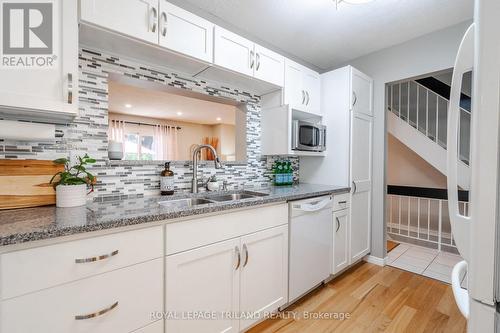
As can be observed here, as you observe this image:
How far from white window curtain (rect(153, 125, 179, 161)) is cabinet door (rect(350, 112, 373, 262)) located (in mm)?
5237

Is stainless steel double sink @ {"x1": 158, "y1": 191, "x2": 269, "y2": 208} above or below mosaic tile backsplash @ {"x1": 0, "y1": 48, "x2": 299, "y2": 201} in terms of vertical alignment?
below

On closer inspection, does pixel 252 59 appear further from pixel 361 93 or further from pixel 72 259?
pixel 72 259

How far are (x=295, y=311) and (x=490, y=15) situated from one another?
192cm

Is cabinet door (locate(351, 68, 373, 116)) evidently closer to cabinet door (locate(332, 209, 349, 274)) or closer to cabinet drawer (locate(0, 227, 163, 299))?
cabinet door (locate(332, 209, 349, 274))

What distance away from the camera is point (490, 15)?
0.50 m

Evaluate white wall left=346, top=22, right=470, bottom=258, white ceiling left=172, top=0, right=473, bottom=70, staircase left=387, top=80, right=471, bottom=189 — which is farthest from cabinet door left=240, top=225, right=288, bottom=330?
staircase left=387, top=80, right=471, bottom=189

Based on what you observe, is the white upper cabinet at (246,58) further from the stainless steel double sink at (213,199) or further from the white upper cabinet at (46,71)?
the stainless steel double sink at (213,199)

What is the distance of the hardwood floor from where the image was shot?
5.19ft

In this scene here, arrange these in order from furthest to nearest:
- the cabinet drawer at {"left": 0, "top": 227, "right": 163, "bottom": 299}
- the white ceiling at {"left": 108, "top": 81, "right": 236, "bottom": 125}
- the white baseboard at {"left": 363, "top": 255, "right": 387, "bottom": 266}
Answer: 1. the white ceiling at {"left": 108, "top": 81, "right": 236, "bottom": 125}
2. the white baseboard at {"left": 363, "top": 255, "right": 387, "bottom": 266}
3. the cabinet drawer at {"left": 0, "top": 227, "right": 163, "bottom": 299}

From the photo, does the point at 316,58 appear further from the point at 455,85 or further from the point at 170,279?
the point at 170,279

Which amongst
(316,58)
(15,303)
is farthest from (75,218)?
(316,58)

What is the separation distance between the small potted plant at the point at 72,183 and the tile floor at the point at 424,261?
118 inches

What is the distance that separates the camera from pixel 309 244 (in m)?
1.86

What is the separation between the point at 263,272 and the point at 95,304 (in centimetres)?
96
